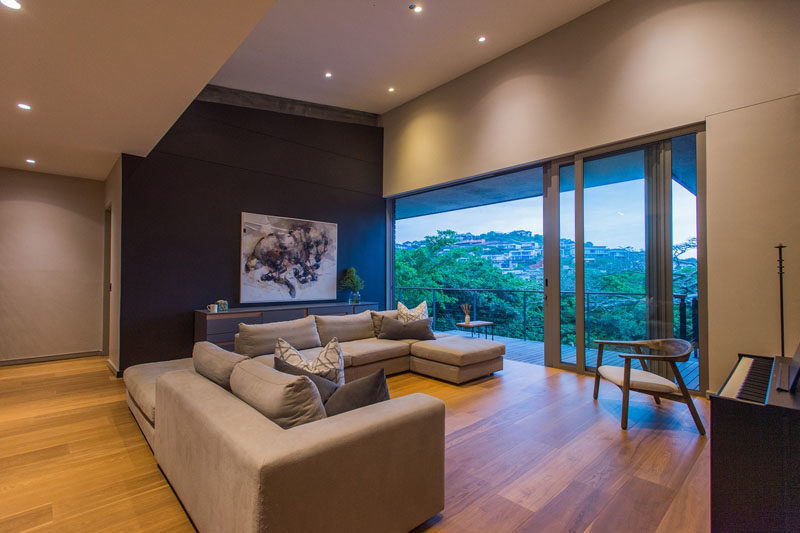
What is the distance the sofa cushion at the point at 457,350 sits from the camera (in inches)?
164

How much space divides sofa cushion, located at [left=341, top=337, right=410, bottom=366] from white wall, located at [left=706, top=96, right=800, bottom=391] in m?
3.15

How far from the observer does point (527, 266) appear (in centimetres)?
628

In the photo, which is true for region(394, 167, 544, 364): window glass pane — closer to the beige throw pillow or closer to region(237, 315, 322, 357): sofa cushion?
the beige throw pillow

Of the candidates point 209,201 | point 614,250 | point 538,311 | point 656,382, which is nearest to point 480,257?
point 538,311

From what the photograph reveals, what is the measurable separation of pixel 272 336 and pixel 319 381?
217 cm

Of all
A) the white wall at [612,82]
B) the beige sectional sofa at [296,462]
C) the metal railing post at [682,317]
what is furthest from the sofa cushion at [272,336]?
the metal railing post at [682,317]

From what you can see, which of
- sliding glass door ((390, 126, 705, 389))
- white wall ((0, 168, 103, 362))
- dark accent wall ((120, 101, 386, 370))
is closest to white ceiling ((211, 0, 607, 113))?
dark accent wall ((120, 101, 386, 370))

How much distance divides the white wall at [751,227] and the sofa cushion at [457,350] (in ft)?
6.90

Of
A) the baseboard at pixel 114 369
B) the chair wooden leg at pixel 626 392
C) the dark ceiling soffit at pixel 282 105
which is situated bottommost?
the baseboard at pixel 114 369

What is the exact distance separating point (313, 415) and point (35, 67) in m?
3.08

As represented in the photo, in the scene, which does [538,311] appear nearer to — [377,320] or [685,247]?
[685,247]

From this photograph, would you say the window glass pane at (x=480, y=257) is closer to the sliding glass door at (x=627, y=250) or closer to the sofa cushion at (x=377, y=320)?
the sliding glass door at (x=627, y=250)

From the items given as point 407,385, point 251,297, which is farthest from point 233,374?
point 251,297

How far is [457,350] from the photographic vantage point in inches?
166
